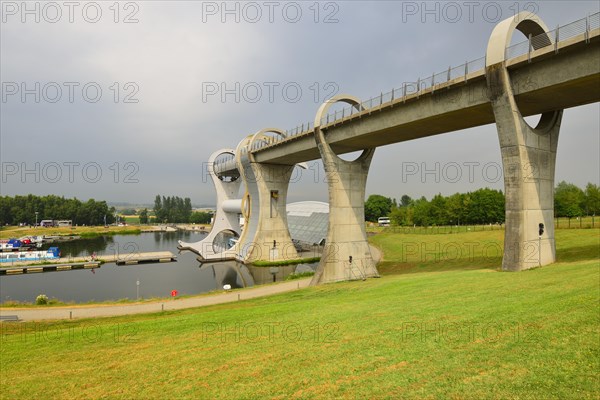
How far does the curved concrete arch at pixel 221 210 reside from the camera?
59125 millimetres

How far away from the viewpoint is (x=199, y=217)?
164 m

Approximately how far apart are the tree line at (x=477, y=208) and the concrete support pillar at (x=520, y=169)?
4689 centimetres

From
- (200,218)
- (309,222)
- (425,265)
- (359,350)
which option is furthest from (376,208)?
(359,350)

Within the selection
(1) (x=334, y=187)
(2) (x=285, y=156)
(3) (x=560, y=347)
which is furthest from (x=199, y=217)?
(3) (x=560, y=347)

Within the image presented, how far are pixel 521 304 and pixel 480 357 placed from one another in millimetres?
4375

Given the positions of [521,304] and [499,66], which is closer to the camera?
[521,304]

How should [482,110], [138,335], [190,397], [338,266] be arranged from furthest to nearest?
1. [338,266]
2. [482,110]
3. [138,335]
4. [190,397]

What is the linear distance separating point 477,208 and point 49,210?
13908cm

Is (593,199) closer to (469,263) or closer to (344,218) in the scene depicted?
(469,263)

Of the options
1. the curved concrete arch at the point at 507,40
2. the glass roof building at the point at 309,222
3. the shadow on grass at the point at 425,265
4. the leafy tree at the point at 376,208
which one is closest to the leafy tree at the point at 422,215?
the glass roof building at the point at 309,222

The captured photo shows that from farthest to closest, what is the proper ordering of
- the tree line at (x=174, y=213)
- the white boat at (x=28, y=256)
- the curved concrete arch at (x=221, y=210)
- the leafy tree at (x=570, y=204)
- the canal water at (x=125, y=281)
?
the tree line at (x=174, y=213) < the curved concrete arch at (x=221, y=210) < the leafy tree at (x=570, y=204) < the white boat at (x=28, y=256) < the canal water at (x=125, y=281)

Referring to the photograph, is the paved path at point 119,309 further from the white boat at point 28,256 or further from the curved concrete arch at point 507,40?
the white boat at point 28,256

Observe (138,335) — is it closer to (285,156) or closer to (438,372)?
(438,372)

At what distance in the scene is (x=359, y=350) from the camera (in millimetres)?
9492
